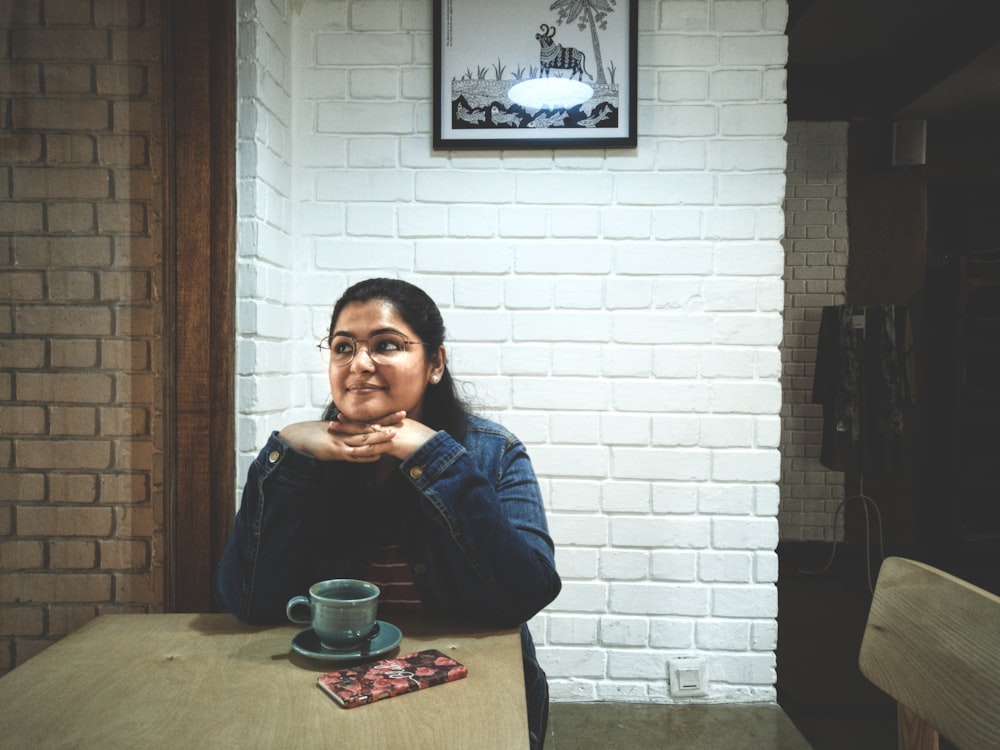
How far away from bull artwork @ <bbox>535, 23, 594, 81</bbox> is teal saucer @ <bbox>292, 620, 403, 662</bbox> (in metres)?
1.57

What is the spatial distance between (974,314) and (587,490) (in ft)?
9.96

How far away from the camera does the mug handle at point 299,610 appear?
99 centimetres

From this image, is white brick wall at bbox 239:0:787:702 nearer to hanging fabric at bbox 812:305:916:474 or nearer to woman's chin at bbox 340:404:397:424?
woman's chin at bbox 340:404:397:424

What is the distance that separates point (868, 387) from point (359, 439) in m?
3.28

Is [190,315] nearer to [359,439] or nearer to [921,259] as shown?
[359,439]

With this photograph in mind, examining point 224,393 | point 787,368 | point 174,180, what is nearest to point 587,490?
point 224,393

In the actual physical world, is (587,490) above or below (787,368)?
below

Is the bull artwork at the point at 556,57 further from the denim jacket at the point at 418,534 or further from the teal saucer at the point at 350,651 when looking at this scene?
Result: the teal saucer at the point at 350,651

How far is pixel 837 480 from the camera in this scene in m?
4.19

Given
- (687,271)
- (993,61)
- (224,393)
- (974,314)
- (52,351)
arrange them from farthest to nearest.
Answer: (974,314) → (993,61) → (687,271) → (224,393) → (52,351)

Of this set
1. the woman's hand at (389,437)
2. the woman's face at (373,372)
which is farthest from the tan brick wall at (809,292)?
the woman's hand at (389,437)

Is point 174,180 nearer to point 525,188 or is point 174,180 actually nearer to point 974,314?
point 525,188

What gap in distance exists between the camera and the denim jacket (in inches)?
41.8

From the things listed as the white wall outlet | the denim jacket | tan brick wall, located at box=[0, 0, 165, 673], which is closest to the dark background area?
the white wall outlet
